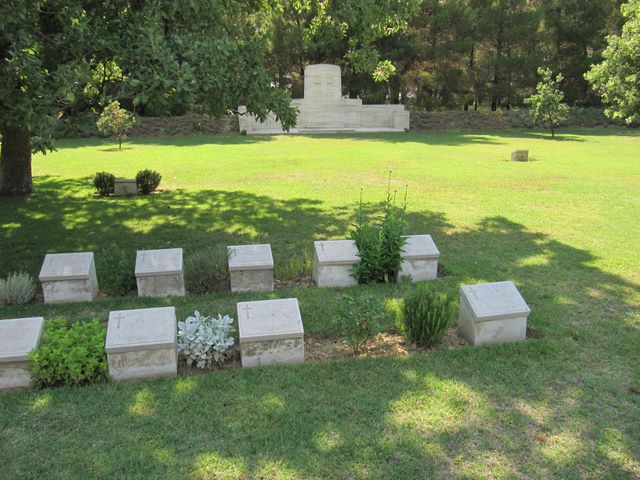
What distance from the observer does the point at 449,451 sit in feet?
11.1

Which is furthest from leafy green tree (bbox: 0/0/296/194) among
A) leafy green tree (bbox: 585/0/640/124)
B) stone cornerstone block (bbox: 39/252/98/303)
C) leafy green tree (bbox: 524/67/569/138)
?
leafy green tree (bbox: 524/67/569/138)

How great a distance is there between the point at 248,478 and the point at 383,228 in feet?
12.3

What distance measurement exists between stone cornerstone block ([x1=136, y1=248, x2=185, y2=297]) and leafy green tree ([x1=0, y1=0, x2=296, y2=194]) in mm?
1747

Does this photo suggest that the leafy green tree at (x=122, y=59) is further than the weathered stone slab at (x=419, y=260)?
No


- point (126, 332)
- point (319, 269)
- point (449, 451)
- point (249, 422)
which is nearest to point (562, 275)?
point (319, 269)

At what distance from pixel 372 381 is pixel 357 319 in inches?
23.7

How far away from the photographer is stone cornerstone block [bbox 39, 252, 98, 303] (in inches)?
229

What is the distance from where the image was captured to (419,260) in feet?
21.6

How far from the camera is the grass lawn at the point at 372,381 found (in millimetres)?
3322

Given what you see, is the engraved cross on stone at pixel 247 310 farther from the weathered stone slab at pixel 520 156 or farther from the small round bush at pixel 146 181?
the weathered stone slab at pixel 520 156

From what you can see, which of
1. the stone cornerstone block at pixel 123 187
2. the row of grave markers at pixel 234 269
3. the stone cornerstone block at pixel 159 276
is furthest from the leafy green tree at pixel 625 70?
the stone cornerstone block at pixel 159 276

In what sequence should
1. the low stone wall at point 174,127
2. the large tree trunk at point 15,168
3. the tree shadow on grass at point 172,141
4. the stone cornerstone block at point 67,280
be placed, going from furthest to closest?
the low stone wall at point 174,127 → the tree shadow on grass at point 172,141 → the large tree trunk at point 15,168 → the stone cornerstone block at point 67,280

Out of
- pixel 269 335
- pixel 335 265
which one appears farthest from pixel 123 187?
pixel 269 335

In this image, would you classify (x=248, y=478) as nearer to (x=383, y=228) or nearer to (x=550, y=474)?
(x=550, y=474)
